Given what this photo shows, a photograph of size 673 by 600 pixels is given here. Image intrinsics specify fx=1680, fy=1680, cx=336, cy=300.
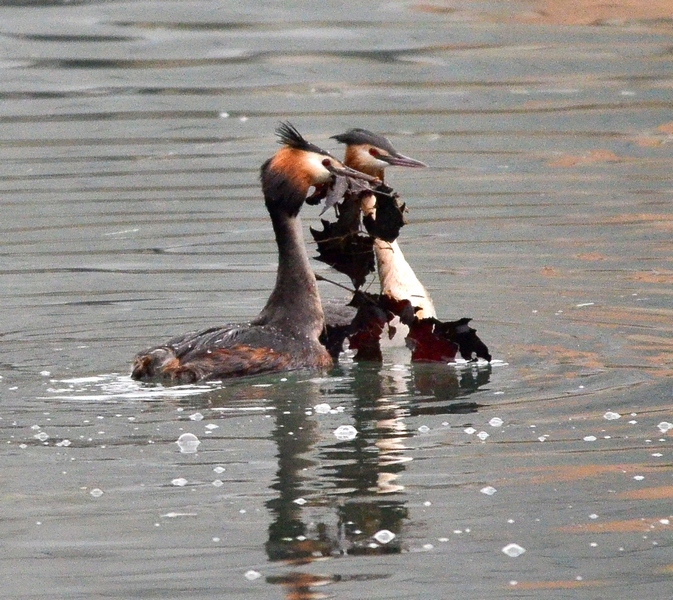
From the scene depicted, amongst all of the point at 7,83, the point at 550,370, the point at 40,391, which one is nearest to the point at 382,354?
the point at 550,370

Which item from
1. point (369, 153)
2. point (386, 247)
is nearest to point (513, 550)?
point (386, 247)

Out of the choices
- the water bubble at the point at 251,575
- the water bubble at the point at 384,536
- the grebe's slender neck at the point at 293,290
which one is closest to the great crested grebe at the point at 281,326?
the grebe's slender neck at the point at 293,290

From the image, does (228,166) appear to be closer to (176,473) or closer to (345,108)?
(345,108)

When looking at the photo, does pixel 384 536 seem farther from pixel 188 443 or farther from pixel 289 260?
pixel 289 260

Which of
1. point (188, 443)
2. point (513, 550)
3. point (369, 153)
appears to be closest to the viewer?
point (513, 550)

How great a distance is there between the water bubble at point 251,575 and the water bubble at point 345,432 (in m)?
1.64

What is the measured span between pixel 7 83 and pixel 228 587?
13032 millimetres

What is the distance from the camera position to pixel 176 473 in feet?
21.7

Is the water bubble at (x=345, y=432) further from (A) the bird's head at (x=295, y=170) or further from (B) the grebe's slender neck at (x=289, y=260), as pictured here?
(A) the bird's head at (x=295, y=170)

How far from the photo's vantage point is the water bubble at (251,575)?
550cm

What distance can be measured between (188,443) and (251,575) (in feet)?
5.12

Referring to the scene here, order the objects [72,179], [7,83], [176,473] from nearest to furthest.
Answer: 1. [176,473]
2. [72,179]
3. [7,83]

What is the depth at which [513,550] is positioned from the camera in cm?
566

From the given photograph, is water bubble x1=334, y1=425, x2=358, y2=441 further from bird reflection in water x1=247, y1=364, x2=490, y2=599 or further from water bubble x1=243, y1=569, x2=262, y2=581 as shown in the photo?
water bubble x1=243, y1=569, x2=262, y2=581
